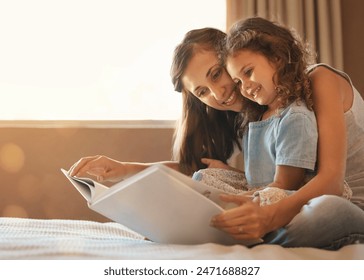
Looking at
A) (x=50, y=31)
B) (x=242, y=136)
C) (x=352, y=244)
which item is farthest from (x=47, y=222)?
(x=50, y=31)

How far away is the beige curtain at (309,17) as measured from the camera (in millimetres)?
2385

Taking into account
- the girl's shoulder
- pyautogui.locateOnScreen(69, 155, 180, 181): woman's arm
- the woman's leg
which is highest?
the girl's shoulder

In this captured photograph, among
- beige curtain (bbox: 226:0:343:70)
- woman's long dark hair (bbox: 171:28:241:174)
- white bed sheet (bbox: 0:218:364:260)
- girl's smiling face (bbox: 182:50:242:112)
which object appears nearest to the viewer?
white bed sheet (bbox: 0:218:364:260)

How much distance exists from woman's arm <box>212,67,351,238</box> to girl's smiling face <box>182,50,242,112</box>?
0.92 feet

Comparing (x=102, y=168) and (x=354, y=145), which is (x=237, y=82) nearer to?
(x=354, y=145)

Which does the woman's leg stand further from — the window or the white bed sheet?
the window

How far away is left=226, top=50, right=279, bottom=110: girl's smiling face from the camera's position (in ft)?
4.28

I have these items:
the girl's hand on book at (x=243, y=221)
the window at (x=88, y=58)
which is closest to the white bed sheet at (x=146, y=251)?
the girl's hand on book at (x=243, y=221)

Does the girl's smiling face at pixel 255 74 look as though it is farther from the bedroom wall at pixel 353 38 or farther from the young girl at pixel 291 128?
the bedroom wall at pixel 353 38

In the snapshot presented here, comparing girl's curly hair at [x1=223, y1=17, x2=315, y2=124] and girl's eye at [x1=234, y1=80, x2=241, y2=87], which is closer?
girl's curly hair at [x1=223, y1=17, x2=315, y2=124]

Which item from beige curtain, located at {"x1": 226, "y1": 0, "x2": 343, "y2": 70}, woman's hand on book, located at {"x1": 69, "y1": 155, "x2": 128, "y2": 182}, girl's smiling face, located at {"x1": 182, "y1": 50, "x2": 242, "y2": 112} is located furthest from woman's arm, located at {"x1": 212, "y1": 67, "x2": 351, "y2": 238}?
beige curtain, located at {"x1": 226, "y1": 0, "x2": 343, "y2": 70}

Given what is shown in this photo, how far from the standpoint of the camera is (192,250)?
2.61 feet

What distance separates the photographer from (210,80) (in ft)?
4.84

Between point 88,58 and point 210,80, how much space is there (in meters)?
1.20
